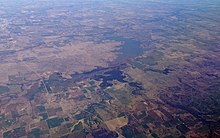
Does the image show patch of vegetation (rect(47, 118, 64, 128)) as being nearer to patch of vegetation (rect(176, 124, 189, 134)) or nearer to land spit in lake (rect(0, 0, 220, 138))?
land spit in lake (rect(0, 0, 220, 138))

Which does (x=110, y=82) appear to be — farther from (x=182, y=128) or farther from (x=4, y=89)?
(x=4, y=89)

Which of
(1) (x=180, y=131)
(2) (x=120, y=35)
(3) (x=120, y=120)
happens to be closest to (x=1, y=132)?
(3) (x=120, y=120)

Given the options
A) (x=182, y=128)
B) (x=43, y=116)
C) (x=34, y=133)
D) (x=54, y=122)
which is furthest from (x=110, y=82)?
(x=34, y=133)

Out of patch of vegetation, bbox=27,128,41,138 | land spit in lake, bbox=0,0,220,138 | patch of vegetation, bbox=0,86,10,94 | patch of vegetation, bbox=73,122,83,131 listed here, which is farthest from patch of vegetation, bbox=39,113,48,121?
patch of vegetation, bbox=0,86,10,94

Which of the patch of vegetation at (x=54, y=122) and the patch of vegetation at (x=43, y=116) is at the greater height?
the patch of vegetation at (x=54, y=122)

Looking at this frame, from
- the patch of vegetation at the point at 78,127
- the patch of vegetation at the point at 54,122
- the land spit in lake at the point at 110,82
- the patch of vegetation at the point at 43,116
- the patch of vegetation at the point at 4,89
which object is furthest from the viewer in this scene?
the patch of vegetation at the point at 4,89

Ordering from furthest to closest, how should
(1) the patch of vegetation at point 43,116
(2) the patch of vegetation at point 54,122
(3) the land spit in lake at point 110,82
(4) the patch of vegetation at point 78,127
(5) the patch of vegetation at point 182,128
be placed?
(1) the patch of vegetation at point 43,116 → (2) the patch of vegetation at point 54,122 → (3) the land spit in lake at point 110,82 → (4) the patch of vegetation at point 78,127 → (5) the patch of vegetation at point 182,128

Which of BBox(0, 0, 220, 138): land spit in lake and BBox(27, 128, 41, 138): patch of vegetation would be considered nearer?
BBox(27, 128, 41, 138): patch of vegetation

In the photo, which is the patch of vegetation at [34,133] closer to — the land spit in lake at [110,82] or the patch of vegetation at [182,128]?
the land spit in lake at [110,82]

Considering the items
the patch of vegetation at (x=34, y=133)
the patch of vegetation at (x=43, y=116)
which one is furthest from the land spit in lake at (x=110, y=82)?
the patch of vegetation at (x=43, y=116)
